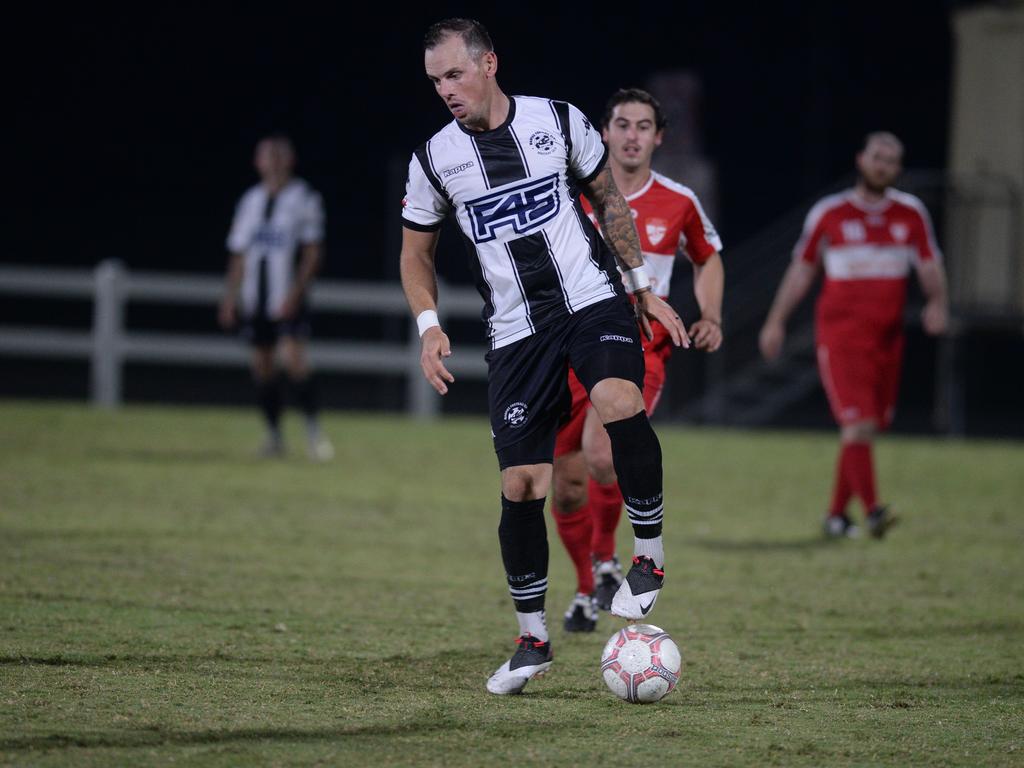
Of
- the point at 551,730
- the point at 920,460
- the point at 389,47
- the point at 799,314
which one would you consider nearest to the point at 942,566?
the point at 551,730

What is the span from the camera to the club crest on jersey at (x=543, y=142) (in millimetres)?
4930

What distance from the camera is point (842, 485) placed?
918cm

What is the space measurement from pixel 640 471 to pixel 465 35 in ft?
5.01

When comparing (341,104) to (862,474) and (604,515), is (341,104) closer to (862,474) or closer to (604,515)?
(862,474)

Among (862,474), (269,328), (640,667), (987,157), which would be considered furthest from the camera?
(987,157)

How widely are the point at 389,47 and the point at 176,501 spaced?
58.8ft

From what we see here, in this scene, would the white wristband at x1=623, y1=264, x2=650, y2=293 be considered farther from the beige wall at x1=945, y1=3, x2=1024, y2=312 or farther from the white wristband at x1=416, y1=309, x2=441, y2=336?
the beige wall at x1=945, y1=3, x2=1024, y2=312

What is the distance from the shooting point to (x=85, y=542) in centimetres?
783

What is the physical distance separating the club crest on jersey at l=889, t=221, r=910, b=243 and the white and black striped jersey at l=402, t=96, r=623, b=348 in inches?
189

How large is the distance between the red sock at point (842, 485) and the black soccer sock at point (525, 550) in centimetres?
454

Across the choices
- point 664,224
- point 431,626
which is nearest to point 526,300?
A: point 664,224

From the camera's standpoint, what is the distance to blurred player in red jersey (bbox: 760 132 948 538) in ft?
30.2

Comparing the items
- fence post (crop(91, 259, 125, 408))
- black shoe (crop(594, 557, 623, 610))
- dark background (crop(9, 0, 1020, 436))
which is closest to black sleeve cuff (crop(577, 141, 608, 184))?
black shoe (crop(594, 557, 623, 610))

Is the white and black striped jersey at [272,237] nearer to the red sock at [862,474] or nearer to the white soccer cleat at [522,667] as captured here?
the red sock at [862,474]
